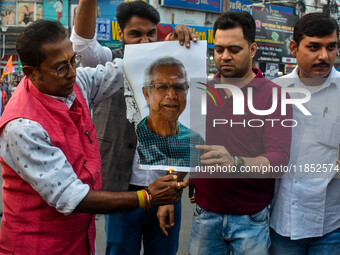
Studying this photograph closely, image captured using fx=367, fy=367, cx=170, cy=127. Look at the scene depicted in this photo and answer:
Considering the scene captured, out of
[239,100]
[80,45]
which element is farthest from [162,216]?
[80,45]

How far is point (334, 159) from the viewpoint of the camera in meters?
1.70

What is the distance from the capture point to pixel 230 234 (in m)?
1.71

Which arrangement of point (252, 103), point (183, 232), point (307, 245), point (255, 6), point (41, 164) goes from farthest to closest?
point (255, 6) → point (183, 232) → point (307, 245) → point (252, 103) → point (41, 164)

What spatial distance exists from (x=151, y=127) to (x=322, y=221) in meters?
0.92

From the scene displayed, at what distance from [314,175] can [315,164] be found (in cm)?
5

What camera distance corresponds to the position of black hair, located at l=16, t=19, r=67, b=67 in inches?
53.0

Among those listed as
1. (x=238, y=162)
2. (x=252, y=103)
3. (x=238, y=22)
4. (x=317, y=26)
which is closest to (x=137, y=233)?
(x=238, y=162)

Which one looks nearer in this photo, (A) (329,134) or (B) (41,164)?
(B) (41,164)

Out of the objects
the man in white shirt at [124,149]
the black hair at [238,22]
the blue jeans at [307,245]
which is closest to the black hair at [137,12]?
the man in white shirt at [124,149]

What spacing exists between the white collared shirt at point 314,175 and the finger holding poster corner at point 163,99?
20.5 inches

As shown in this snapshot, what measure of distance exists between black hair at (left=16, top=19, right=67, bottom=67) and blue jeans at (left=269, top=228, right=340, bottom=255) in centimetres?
135

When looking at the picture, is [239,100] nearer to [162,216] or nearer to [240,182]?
[240,182]

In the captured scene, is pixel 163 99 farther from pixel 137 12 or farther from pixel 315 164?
pixel 315 164

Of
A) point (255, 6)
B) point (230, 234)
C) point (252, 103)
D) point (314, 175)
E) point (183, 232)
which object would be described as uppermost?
point (255, 6)
